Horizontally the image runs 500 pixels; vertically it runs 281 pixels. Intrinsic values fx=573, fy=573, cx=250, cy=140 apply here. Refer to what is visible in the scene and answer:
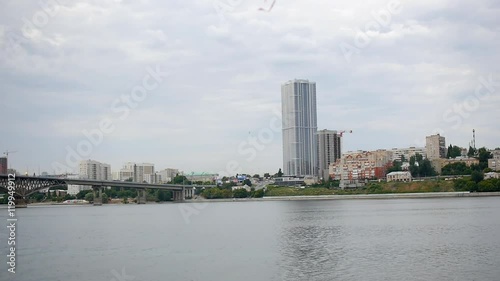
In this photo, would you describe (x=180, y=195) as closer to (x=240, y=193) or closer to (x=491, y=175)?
(x=240, y=193)

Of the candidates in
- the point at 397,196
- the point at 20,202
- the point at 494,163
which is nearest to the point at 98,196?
the point at 20,202

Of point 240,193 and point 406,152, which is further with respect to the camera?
point 406,152

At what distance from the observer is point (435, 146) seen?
16062 centimetres

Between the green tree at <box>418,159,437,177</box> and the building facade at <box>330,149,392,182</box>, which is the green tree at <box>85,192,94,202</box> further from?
the green tree at <box>418,159,437,177</box>

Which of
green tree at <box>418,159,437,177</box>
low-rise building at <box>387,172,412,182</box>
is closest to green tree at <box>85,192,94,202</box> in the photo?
low-rise building at <box>387,172,412,182</box>

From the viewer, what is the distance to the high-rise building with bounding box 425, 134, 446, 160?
15975 centimetres

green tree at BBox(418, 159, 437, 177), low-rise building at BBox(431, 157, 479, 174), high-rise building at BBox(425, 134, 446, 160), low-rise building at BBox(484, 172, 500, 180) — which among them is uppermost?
high-rise building at BBox(425, 134, 446, 160)

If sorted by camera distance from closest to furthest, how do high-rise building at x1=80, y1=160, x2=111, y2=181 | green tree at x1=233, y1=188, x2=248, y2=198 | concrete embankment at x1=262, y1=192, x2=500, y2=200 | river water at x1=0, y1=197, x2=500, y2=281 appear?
river water at x1=0, y1=197, x2=500, y2=281 < concrete embankment at x1=262, y1=192, x2=500, y2=200 < green tree at x1=233, y1=188, x2=248, y2=198 < high-rise building at x1=80, y1=160, x2=111, y2=181

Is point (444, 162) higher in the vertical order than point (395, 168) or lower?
higher

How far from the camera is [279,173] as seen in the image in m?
199

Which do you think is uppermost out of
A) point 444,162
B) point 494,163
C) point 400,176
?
point 444,162

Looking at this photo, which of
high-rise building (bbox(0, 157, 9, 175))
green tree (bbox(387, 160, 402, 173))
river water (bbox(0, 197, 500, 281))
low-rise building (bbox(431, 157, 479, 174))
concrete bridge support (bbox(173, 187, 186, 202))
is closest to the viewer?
river water (bbox(0, 197, 500, 281))

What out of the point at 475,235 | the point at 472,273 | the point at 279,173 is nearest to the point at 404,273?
the point at 472,273

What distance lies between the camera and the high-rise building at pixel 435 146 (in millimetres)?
159750
